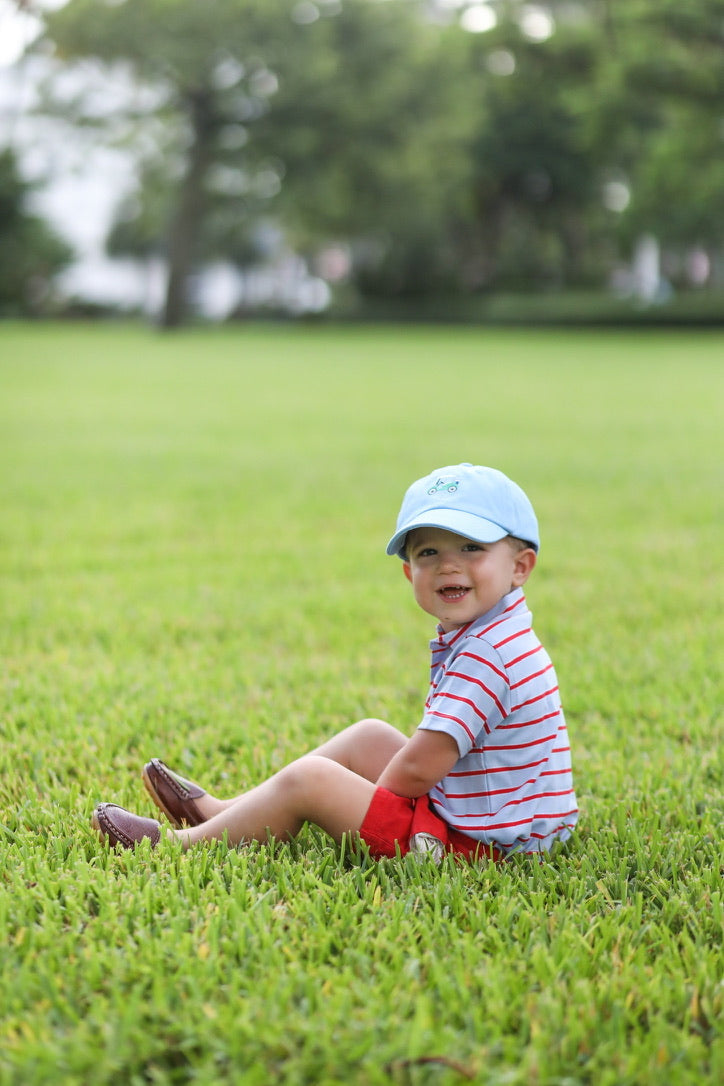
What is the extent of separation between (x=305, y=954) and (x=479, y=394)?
1403 centimetres

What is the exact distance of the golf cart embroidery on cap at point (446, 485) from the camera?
2330 mm

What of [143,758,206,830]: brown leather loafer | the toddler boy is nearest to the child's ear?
the toddler boy

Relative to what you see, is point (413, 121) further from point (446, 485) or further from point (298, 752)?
point (446, 485)

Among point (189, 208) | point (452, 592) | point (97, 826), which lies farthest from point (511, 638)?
point (189, 208)

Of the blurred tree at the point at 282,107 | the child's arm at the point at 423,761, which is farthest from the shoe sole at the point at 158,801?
the blurred tree at the point at 282,107

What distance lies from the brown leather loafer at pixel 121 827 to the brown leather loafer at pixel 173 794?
10cm

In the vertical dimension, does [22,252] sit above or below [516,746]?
above

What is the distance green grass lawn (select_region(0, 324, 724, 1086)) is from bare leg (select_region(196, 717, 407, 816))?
0.23m

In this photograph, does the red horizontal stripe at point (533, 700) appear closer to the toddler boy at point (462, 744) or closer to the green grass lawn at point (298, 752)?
the toddler boy at point (462, 744)

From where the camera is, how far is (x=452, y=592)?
238 centimetres

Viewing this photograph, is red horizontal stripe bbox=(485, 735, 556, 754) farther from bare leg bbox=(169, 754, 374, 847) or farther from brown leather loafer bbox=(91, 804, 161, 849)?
brown leather loafer bbox=(91, 804, 161, 849)

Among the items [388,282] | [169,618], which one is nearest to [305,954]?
[169,618]

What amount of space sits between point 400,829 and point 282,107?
4168 cm

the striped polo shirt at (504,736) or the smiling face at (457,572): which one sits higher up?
the smiling face at (457,572)
